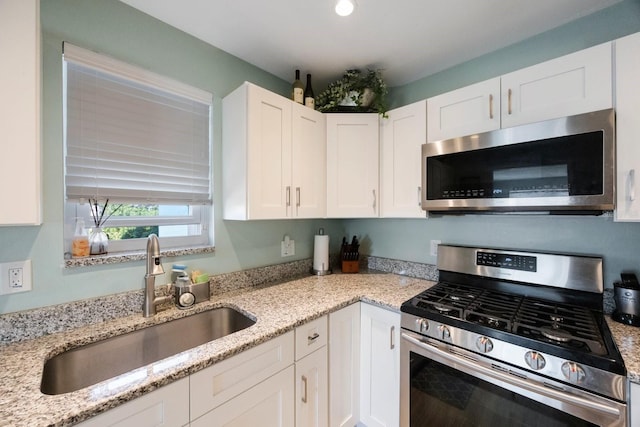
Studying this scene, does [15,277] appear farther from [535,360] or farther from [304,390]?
[535,360]

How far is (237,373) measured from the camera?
1.03m

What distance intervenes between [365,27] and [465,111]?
0.73 m

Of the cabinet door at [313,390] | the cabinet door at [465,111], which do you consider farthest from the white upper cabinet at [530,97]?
the cabinet door at [313,390]

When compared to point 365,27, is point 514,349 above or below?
below

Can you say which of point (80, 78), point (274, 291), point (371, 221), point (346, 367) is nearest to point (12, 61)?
point (80, 78)

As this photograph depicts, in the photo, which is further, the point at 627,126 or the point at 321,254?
the point at 321,254

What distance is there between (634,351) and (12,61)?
231 cm

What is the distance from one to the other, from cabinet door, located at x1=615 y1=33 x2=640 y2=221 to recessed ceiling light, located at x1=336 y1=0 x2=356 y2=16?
111 centimetres

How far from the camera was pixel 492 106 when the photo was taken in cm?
142

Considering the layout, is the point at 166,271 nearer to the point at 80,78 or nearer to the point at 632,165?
the point at 80,78

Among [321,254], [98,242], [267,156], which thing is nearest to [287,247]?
[321,254]

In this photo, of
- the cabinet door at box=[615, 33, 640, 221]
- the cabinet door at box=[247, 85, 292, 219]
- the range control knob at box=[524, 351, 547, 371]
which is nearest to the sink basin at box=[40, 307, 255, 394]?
the cabinet door at box=[247, 85, 292, 219]

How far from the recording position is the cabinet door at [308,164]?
68.1 inches

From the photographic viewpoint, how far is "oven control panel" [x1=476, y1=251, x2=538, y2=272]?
1468 millimetres
